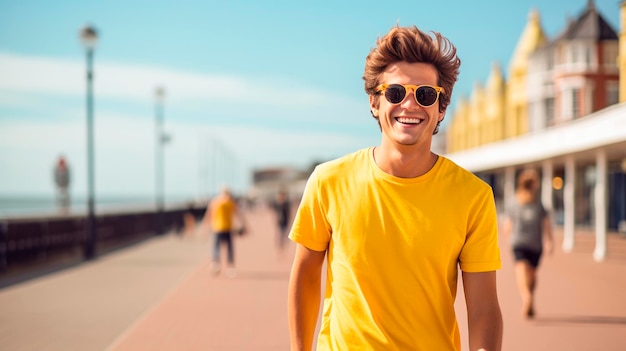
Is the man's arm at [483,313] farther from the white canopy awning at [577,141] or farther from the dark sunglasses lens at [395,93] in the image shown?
the white canopy awning at [577,141]

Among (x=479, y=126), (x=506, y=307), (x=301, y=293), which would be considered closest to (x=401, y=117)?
(x=301, y=293)

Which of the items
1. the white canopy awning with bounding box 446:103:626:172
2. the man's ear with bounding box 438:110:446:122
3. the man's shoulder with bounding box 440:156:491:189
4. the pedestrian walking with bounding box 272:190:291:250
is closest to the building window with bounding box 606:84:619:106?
the white canopy awning with bounding box 446:103:626:172

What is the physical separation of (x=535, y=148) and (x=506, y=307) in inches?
637

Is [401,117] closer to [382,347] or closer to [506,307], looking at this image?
[382,347]

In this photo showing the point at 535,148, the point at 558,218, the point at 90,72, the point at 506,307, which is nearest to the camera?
the point at 506,307

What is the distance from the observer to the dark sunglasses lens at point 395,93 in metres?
2.38

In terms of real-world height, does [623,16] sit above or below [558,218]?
above

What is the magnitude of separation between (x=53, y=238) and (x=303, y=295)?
684 inches

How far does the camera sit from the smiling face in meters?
2.37

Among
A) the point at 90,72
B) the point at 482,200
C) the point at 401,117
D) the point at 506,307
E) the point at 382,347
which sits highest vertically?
the point at 90,72

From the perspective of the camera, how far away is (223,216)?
15.2 m

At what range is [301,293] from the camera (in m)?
2.44

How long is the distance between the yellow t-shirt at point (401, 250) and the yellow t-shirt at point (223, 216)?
42.4 ft

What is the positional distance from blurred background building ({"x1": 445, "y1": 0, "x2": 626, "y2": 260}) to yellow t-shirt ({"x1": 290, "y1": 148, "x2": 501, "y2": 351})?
1519 centimetres
